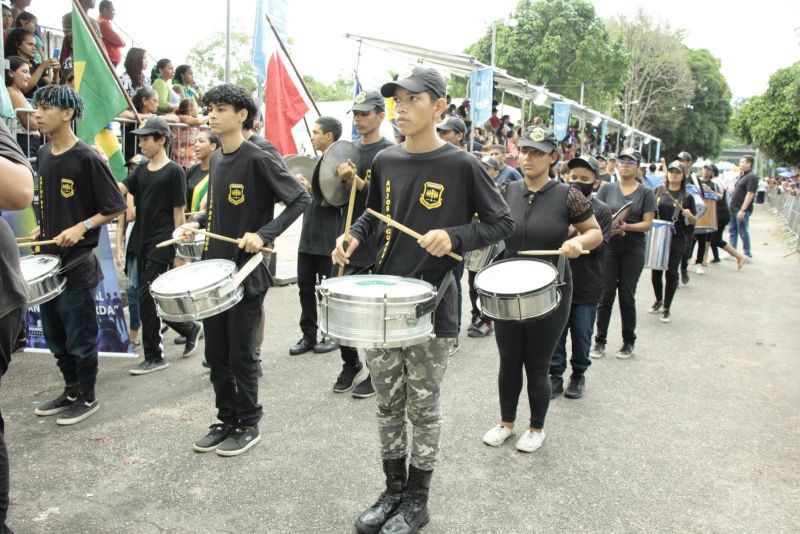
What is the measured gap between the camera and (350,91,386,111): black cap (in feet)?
16.4

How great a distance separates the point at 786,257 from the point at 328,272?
13.3 metres

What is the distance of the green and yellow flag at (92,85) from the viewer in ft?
19.9

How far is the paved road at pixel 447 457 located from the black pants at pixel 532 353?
0.34m

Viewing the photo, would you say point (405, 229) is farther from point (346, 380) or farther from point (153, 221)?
point (153, 221)

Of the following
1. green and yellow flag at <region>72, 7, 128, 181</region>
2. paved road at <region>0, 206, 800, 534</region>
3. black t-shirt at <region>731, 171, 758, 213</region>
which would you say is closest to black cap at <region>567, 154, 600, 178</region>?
paved road at <region>0, 206, 800, 534</region>

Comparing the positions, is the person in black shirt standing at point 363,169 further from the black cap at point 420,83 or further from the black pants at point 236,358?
the black cap at point 420,83

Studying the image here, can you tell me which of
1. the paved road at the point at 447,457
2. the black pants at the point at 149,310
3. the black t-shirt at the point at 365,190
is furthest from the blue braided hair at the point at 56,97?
the paved road at the point at 447,457

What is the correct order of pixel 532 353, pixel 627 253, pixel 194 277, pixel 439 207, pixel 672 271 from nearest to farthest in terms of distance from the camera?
pixel 439 207, pixel 194 277, pixel 532 353, pixel 627 253, pixel 672 271

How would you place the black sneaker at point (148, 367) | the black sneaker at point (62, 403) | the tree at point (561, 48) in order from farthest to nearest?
the tree at point (561, 48), the black sneaker at point (148, 367), the black sneaker at point (62, 403)

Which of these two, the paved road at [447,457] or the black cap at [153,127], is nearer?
the paved road at [447,457]

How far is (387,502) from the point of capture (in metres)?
3.19

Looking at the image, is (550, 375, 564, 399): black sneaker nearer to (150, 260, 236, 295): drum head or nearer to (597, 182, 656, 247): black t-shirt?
(597, 182, 656, 247): black t-shirt

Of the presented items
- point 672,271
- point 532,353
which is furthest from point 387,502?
point 672,271

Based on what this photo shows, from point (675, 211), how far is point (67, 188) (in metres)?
6.90
